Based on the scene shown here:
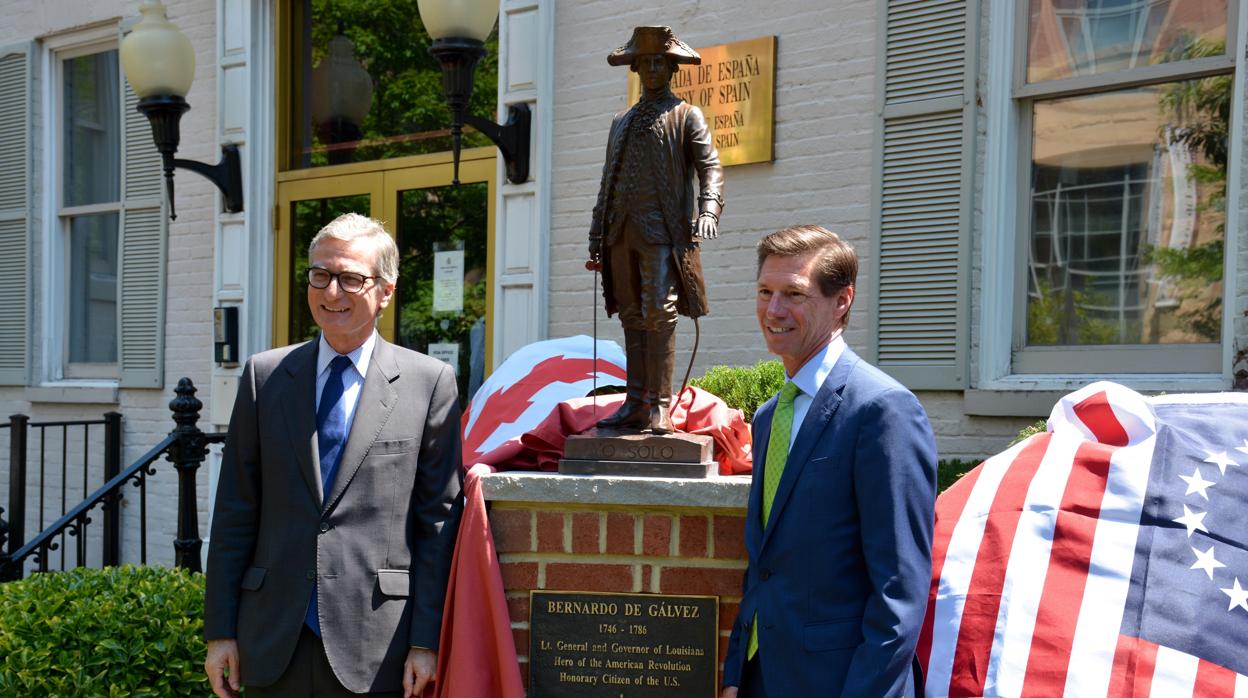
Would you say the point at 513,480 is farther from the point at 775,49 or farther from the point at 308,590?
the point at 775,49

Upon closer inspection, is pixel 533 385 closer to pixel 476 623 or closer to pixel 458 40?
pixel 458 40

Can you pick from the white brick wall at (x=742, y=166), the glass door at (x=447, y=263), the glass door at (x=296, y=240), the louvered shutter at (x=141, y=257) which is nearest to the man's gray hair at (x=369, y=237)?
the white brick wall at (x=742, y=166)

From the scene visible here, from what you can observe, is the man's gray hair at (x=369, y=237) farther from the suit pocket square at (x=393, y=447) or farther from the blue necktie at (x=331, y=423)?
the suit pocket square at (x=393, y=447)

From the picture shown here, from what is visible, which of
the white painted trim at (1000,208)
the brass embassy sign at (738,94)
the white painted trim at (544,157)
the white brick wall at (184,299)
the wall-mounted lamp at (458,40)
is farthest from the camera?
the white brick wall at (184,299)

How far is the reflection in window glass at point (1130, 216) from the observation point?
4.59 m

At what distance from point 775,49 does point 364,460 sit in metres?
3.50

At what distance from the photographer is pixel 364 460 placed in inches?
107

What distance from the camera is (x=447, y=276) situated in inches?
272

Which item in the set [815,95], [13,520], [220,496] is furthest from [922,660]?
[13,520]

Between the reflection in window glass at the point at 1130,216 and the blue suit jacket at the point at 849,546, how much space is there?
2.75 meters

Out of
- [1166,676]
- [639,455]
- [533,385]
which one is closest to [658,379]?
[639,455]

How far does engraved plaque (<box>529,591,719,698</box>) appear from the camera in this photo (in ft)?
9.75

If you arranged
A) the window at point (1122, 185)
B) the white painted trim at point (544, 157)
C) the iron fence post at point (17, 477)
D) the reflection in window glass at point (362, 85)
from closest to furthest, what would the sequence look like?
the window at point (1122, 185) < the white painted trim at point (544, 157) < the iron fence post at point (17, 477) < the reflection in window glass at point (362, 85)

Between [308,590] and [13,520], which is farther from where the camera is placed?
[13,520]
